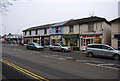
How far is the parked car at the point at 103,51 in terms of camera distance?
14.0m

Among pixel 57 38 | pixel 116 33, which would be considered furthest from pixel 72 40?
pixel 116 33

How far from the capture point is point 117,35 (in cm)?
2061

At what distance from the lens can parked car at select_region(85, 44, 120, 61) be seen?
1398 centimetres

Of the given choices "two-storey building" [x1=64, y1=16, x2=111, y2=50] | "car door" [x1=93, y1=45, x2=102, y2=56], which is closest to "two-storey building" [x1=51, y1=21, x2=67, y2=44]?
"two-storey building" [x1=64, y1=16, x2=111, y2=50]

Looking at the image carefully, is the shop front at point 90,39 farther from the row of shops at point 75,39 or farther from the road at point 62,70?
the road at point 62,70

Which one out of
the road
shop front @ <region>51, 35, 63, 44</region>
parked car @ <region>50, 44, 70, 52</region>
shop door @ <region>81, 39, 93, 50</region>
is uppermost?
shop front @ <region>51, 35, 63, 44</region>

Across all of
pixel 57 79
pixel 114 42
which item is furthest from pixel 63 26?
pixel 57 79

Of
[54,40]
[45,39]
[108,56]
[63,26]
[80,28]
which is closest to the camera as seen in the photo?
[108,56]

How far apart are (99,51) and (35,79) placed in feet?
35.6

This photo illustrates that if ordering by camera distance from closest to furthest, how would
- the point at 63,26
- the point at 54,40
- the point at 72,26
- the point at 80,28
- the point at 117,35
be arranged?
the point at 117,35 → the point at 80,28 → the point at 72,26 → the point at 63,26 → the point at 54,40

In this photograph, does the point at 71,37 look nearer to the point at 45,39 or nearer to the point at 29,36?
the point at 45,39

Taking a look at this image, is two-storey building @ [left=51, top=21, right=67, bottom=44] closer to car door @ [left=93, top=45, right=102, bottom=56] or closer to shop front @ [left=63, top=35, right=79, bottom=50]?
shop front @ [left=63, top=35, right=79, bottom=50]

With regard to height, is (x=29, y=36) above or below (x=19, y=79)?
above

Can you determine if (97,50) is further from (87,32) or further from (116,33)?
(87,32)
